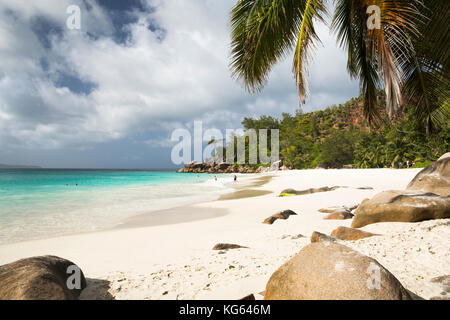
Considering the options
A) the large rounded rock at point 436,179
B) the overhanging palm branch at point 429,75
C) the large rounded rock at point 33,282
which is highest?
the overhanging palm branch at point 429,75

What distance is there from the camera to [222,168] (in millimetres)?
86812

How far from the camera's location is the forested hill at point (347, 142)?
2639 cm

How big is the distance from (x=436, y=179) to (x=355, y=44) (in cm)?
457

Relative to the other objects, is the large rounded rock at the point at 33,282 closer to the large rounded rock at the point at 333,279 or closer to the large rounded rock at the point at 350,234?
the large rounded rock at the point at 333,279

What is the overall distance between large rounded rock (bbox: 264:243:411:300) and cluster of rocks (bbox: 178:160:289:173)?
67.3 m

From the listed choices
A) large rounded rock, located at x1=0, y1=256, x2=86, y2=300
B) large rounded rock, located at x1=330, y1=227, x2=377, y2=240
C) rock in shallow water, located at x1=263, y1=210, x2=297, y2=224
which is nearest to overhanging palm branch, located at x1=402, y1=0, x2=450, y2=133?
large rounded rock, located at x1=330, y1=227, x2=377, y2=240

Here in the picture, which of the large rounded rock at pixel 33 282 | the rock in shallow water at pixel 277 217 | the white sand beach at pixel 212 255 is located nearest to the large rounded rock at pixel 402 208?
the white sand beach at pixel 212 255

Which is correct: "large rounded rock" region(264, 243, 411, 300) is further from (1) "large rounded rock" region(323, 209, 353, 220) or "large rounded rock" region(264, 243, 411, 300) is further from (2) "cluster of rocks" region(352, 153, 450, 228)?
(1) "large rounded rock" region(323, 209, 353, 220)

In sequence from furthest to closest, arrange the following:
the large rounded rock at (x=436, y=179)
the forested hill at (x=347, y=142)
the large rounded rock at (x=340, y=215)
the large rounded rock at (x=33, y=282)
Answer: the forested hill at (x=347, y=142), the large rounded rock at (x=340, y=215), the large rounded rock at (x=436, y=179), the large rounded rock at (x=33, y=282)

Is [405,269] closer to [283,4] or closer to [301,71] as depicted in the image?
[301,71]

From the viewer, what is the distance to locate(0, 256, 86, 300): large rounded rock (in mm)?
1882

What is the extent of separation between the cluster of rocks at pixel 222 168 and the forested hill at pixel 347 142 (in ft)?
15.3

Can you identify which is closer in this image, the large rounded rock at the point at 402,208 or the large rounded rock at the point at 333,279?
the large rounded rock at the point at 333,279
